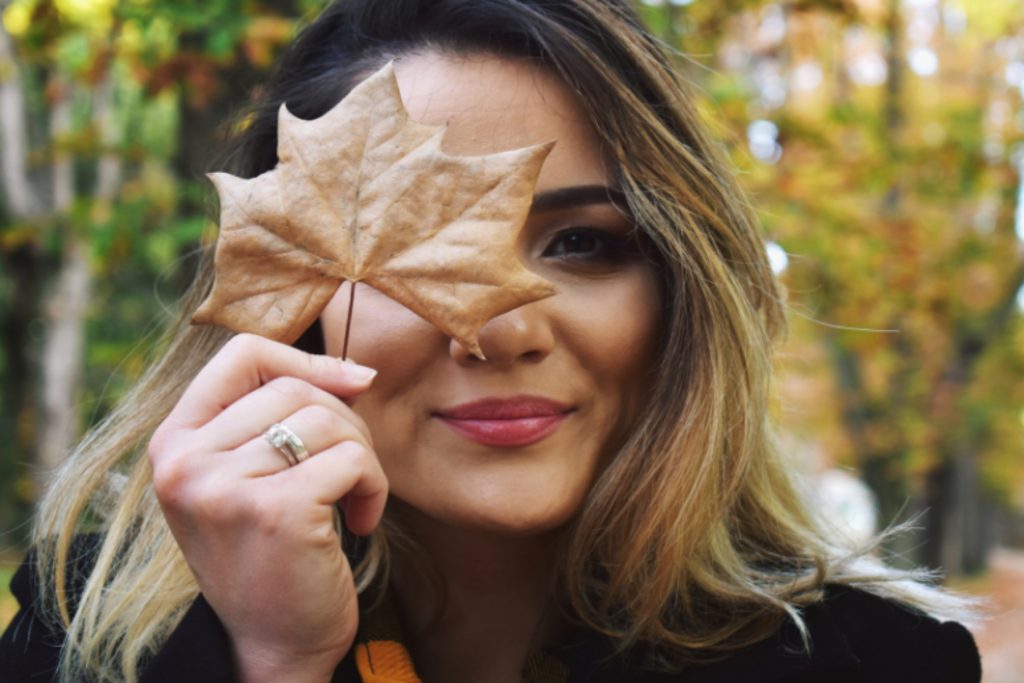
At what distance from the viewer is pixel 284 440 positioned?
4.78 feet

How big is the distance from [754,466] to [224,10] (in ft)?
8.29

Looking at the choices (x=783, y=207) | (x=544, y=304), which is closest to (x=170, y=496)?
(x=544, y=304)

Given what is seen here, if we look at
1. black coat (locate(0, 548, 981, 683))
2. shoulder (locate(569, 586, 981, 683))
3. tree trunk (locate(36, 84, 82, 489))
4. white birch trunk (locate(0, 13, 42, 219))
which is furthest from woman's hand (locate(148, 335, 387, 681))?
tree trunk (locate(36, 84, 82, 489))

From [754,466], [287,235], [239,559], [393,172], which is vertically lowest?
A: [754,466]

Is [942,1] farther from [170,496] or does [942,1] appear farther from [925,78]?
[170,496]

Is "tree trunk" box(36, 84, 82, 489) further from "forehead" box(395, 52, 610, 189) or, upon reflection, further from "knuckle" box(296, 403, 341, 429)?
"knuckle" box(296, 403, 341, 429)

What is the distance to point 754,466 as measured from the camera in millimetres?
2307

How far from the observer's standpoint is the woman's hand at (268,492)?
4.78 ft

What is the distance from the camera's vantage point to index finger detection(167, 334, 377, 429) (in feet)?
4.95

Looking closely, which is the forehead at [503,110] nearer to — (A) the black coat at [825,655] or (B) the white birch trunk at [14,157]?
(A) the black coat at [825,655]

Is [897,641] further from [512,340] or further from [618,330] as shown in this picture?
[512,340]

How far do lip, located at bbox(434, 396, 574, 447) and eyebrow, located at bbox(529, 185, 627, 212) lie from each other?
0.36m

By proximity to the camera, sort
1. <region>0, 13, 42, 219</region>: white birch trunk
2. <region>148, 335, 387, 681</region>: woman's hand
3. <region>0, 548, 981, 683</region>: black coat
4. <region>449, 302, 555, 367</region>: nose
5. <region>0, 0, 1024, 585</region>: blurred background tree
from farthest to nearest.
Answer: <region>0, 13, 42, 219</region>: white birch trunk < <region>0, 0, 1024, 585</region>: blurred background tree < <region>0, 548, 981, 683</region>: black coat < <region>449, 302, 555, 367</region>: nose < <region>148, 335, 387, 681</region>: woman's hand

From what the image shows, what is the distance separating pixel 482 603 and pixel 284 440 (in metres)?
0.89
